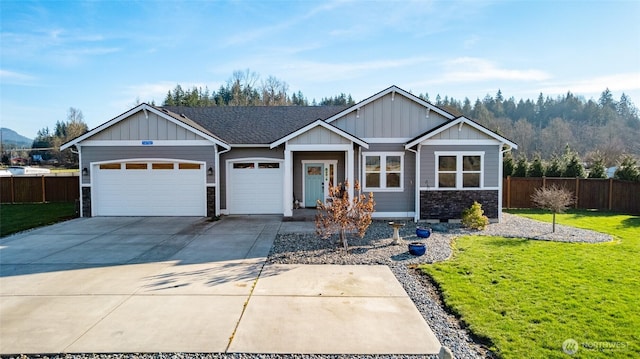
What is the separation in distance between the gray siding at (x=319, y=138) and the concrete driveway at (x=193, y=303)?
4.85m

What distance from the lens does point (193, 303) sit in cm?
585

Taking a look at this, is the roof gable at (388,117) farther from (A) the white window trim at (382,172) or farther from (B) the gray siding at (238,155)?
(B) the gray siding at (238,155)

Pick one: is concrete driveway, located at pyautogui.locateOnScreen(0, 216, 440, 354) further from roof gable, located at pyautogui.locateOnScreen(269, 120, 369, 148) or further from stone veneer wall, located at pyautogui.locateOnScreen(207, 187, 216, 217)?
roof gable, located at pyautogui.locateOnScreen(269, 120, 369, 148)

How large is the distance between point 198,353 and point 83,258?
5802mm

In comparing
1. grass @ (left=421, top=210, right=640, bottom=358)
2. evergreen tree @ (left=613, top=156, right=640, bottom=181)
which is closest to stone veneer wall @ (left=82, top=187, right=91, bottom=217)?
grass @ (left=421, top=210, right=640, bottom=358)

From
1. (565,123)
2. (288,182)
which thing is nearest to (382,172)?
(288,182)

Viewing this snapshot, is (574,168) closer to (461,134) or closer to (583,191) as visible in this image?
(583,191)

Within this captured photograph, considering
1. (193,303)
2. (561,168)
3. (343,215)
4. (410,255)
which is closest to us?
(193,303)

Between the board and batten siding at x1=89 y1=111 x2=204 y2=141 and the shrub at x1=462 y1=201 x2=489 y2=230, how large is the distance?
10.2m

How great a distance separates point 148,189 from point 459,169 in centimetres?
A: 1217

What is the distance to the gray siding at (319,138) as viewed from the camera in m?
13.4

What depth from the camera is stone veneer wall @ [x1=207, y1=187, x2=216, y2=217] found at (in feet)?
47.2

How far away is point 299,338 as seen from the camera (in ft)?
15.5

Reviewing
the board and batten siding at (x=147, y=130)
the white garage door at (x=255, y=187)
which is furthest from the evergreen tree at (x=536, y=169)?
the board and batten siding at (x=147, y=130)
